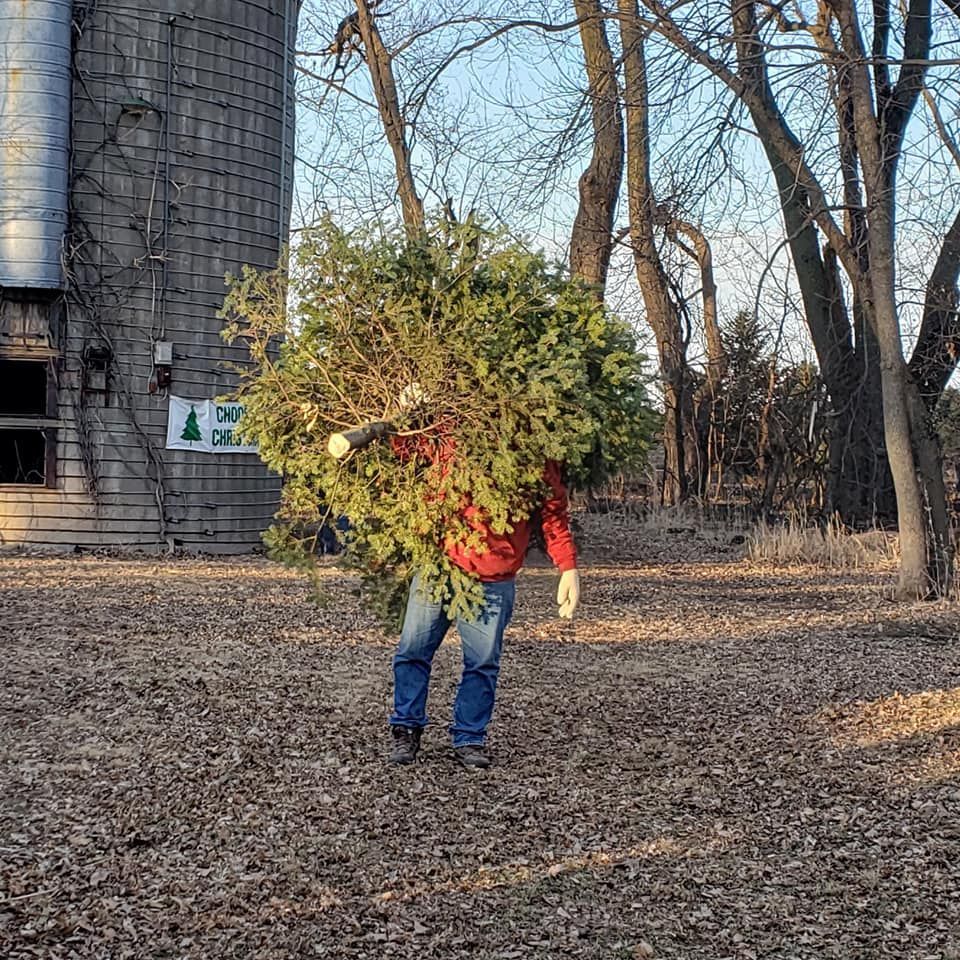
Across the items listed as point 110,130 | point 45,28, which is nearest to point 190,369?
point 110,130

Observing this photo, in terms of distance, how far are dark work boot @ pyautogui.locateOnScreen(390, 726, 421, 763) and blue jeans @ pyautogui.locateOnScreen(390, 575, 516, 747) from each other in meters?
0.03

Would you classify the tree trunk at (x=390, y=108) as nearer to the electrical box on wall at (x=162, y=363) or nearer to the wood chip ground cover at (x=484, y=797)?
the electrical box on wall at (x=162, y=363)

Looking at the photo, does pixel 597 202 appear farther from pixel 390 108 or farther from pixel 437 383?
pixel 437 383

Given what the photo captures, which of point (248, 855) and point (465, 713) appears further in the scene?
point (465, 713)

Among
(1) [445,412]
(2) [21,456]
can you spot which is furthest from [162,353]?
(1) [445,412]

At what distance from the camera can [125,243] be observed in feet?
42.9

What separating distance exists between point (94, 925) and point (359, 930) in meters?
0.75

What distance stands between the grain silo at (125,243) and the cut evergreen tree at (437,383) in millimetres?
8174

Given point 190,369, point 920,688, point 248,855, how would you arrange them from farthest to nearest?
point 190,369 → point 920,688 → point 248,855

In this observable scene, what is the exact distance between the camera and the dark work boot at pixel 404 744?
207 inches

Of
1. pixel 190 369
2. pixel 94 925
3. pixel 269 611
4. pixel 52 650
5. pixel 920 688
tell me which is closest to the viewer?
pixel 94 925

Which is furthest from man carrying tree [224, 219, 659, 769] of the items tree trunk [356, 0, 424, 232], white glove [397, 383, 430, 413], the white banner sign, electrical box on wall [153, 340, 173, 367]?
tree trunk [356, 0, 424, 232]

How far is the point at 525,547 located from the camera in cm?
526

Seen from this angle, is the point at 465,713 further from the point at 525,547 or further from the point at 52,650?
the point at 52,650
